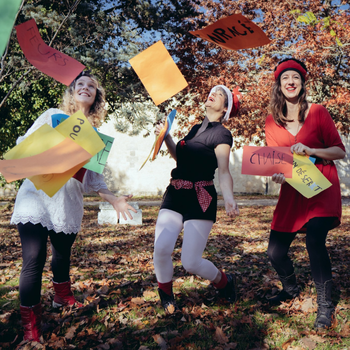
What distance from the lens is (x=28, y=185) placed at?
2.42m

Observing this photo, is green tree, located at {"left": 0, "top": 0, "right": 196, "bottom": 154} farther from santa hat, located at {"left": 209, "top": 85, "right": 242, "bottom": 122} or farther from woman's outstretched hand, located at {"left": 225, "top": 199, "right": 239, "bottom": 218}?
woman's outstretched hand, located at {"left": 225, "top": 199, "right": 239, "bottom": 218}

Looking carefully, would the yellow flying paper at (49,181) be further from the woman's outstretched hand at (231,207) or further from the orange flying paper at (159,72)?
the woman's outstretched hand at (231,207)

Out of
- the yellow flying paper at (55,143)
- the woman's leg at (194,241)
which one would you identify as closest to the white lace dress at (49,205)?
the yellow flying paper at (55,143)

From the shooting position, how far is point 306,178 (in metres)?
2.68

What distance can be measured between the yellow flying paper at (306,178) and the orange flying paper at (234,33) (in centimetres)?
97

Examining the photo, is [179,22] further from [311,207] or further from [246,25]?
[311,207]

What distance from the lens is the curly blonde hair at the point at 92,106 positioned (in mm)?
2658

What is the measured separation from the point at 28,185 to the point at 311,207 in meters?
2.14

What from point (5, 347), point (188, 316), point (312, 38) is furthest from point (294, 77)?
point (312, 38)

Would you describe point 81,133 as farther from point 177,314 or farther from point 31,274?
point 177,314

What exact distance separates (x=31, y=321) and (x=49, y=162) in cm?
119

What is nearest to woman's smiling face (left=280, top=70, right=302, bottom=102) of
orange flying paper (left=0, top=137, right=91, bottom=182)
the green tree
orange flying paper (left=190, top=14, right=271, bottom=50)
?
orange flying paper (left=190, top=14, right=271, bottom=50)

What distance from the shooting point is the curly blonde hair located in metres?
2.66

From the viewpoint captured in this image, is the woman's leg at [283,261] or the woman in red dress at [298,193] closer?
the woman in red dress at [298,193]
